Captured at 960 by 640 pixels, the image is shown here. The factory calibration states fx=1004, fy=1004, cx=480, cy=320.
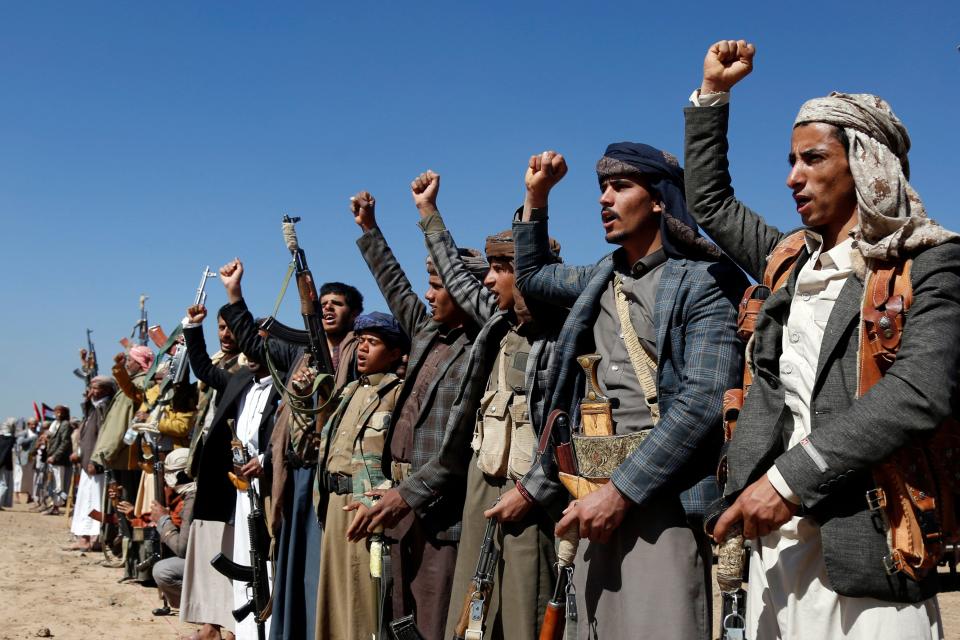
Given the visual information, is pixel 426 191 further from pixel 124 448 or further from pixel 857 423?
pixel 124 448

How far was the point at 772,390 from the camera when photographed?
2.96 metres

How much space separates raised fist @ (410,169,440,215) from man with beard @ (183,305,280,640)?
2825 millimetres

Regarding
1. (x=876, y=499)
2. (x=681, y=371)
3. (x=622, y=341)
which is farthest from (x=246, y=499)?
(x=876, y=499)

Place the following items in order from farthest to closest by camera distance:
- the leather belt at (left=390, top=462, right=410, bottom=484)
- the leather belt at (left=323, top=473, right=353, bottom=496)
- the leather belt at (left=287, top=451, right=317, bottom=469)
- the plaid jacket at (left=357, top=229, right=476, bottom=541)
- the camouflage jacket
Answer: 1. the leather belt at (left=287, top=451, right=317, bottom=469)
2. the leather belt at (left=323, top=473, right=353, bottom=496)
3. the camouflage jacket
4. the leather belt at (left=390, top=462, right=410, bottom=484)
5. the plaid jacket at (left=357, top=229, right=476, bottom=541)

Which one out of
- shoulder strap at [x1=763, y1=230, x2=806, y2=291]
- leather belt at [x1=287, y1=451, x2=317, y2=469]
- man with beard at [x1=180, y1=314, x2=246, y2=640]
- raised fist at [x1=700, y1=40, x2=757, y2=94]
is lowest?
man with beard at [x1=180, y1=314, x2=246, y2=640]

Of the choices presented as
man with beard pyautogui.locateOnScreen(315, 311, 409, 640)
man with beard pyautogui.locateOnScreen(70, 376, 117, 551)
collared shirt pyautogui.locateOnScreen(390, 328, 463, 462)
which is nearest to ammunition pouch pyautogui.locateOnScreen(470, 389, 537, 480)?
collared shirt pyautogui.locateOnScreen(390, 328, 463, 462)

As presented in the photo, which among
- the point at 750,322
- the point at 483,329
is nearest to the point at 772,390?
the point at 750,322

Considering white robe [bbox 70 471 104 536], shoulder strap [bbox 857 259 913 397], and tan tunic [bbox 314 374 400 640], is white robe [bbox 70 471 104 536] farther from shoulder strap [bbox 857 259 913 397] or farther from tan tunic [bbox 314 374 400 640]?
shoulder strap [bbox 857 259 913 397]

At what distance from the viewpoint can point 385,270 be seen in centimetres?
592

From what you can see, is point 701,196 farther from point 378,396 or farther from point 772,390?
point 378,396

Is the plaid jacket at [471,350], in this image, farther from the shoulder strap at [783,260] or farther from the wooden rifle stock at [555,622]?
the shoulder strap at [783,260]

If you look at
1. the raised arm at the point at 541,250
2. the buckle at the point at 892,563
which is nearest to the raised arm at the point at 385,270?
the raised arm at the point at 541,250

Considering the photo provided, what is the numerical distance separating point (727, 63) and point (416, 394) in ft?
8.78

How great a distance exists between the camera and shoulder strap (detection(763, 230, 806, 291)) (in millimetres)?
3121
